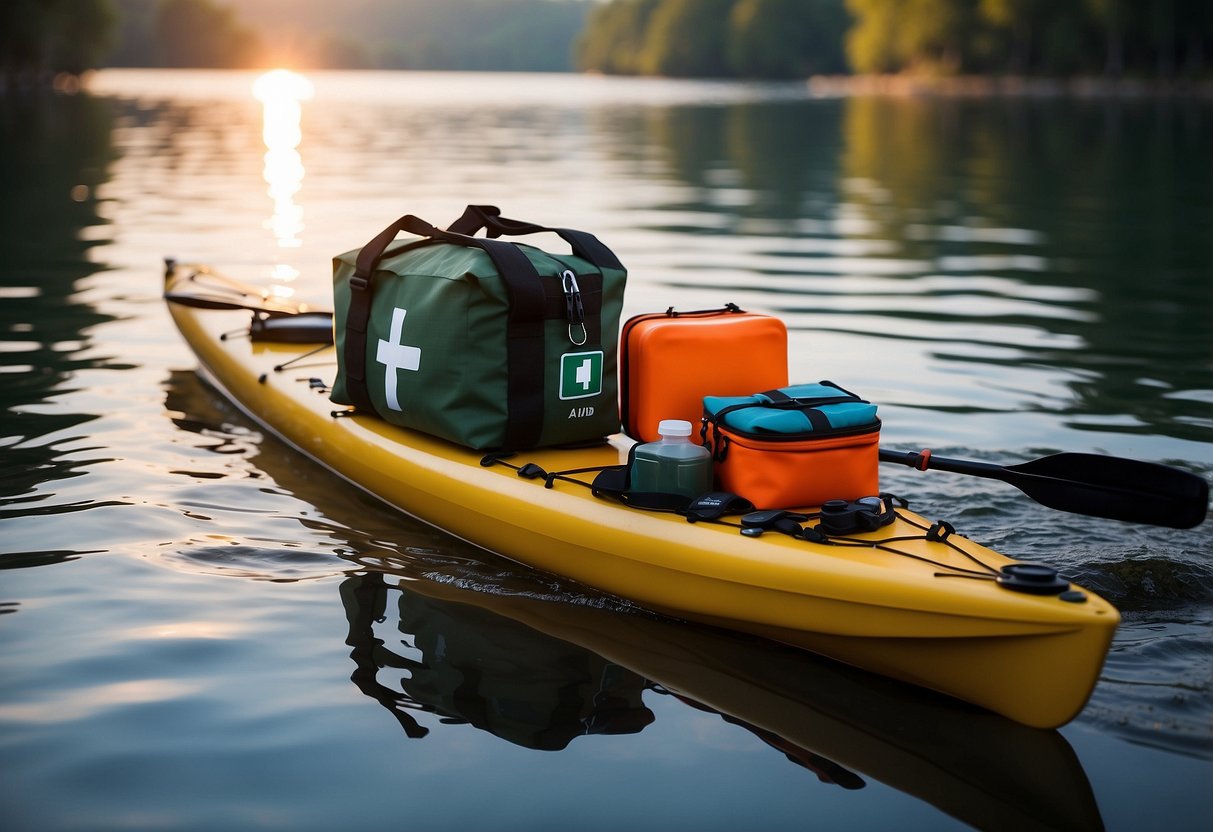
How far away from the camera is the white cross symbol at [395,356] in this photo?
4.54m

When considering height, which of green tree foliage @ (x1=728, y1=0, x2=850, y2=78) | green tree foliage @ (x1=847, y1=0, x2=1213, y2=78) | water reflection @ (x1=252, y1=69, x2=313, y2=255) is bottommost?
water reflection @ (x1=252, y1=69, x2=313, y2=255)

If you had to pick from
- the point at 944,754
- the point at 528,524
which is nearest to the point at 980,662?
the point at 944,754

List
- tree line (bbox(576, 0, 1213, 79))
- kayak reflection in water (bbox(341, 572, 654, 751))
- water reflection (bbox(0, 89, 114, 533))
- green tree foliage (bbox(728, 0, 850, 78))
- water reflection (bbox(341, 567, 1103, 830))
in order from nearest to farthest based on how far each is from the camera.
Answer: water reflection (bbox(341, 567, 1103, 830)), kayak reflection in water (bbox(341, 572, 654, 751)), water reflection (bbox(0, 89, 114, 533)), tree line (bbox(576, 0, 1213, 79)), green tree foliage (bbox(728, 0, 850, 78))

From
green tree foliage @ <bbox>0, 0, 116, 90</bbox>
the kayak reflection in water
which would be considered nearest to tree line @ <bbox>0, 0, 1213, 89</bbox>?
green tree foliage @ <bbox>0, 0, 116, 90</bbox>

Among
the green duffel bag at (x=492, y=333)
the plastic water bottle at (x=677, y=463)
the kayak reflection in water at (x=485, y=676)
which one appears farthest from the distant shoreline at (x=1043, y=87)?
the kayak reflection in water at (x=485, y=676)

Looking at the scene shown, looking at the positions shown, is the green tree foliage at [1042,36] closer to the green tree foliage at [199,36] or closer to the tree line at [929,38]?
the tree line at [929,38]

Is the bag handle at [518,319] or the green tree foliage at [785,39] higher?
the green tree foliage at [785,39]

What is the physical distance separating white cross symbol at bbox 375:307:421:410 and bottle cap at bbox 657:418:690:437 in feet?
3.38

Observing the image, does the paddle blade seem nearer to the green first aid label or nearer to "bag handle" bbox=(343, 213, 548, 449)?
the green first aid label

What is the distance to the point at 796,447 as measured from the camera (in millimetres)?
3842

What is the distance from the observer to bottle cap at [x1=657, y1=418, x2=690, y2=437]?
13.1ft

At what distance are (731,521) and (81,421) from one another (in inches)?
150

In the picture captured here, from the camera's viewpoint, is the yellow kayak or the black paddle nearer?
the yellow kayak

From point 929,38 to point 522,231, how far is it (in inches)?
2970
